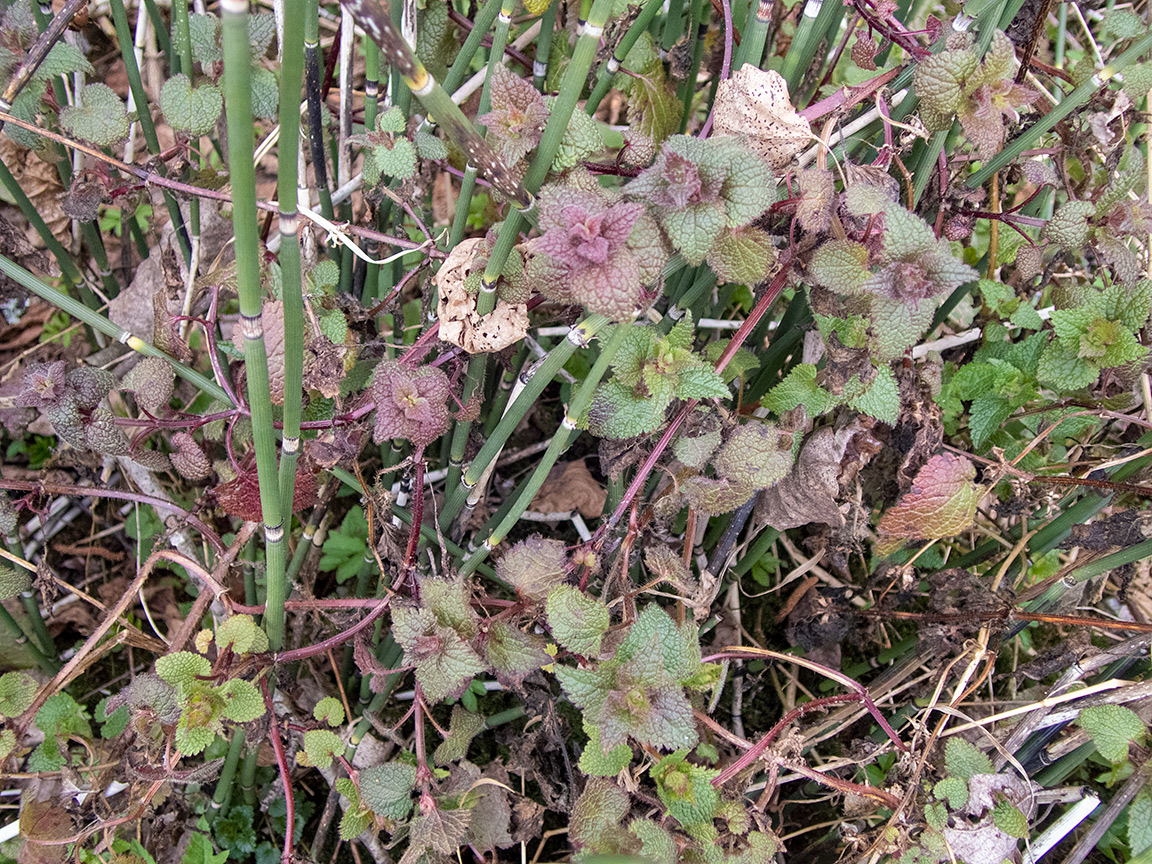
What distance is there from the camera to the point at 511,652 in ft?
3.00

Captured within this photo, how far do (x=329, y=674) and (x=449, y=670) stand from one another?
2.05 ft

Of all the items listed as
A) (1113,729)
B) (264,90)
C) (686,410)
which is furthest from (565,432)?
(1113,729)

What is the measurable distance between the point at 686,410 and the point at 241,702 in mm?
620

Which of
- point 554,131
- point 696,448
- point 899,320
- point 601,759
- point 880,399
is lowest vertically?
point 601,759

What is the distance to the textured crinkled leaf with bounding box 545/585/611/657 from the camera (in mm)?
854

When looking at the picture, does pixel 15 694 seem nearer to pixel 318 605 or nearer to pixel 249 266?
pixel 318 605

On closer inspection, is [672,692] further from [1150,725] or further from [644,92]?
[644,92]

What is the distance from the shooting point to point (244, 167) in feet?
1.71

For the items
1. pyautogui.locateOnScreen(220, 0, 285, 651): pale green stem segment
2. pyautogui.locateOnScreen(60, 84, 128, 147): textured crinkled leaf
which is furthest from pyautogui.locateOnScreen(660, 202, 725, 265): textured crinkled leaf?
pyautogui.locateOnScreen(60, 84, 128, 147): textured crinkled leaf

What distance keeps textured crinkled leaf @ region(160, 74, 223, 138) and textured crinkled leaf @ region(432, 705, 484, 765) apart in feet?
2.68

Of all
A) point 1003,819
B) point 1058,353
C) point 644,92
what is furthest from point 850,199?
point 1003,819

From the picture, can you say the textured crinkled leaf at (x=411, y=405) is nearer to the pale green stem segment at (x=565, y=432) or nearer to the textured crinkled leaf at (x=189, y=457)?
the pale green stem segment at (x=565, y=432)

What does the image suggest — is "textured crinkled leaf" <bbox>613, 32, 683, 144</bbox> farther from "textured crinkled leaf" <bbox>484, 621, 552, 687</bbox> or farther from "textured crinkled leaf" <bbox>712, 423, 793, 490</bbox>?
"textured crinkled leaf" <bbox>484, 621, 552, 687</bbox>

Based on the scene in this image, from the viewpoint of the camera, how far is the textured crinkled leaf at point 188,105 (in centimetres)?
92
